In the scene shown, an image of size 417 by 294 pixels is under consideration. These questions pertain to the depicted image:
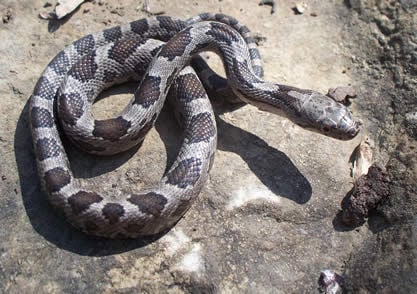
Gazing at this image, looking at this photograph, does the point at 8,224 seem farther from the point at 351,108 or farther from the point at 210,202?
the point at 351,108

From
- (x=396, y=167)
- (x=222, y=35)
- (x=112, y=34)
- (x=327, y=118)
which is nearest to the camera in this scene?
(x=396, y=167)

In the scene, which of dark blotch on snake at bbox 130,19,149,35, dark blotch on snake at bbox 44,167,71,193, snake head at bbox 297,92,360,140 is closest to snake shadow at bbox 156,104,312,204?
snake head at bbox 297,92,360,140

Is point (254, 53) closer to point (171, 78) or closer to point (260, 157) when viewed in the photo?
point (171, 78)

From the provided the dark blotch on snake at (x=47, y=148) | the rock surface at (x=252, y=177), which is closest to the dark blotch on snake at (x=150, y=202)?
the rock surface at (x=252, y=177)

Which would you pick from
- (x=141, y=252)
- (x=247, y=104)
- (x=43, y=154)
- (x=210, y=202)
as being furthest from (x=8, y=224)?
(x=247, y=104)

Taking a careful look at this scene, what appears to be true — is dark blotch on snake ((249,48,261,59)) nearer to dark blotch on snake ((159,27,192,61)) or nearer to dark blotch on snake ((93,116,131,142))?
dark blotch on snake ((159,27,192,61))

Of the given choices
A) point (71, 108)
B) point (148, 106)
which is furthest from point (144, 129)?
point (71, 108)

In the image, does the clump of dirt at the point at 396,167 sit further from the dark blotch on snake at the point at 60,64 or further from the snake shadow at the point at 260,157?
the dark blotch on snake at the point at 60,64
